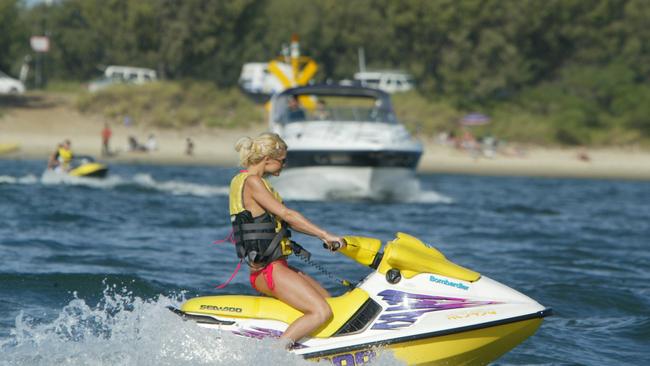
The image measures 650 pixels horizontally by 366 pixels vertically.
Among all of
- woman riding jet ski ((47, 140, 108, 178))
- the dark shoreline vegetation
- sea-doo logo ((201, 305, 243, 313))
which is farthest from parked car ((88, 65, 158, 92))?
sea-doo logo ((201, 305, 243, 313))

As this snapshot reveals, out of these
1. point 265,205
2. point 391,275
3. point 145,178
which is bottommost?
point 145,178

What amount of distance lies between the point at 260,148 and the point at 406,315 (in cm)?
138

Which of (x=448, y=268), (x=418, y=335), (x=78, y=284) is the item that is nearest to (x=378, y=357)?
(x=418, y=335)

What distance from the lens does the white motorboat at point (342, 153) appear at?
20.8 metres

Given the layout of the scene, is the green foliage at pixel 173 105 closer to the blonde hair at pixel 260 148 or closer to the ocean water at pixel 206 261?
the ocean water at pixel 206 261

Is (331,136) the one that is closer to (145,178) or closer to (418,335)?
(145,178)

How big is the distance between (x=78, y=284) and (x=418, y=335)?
4891 mm

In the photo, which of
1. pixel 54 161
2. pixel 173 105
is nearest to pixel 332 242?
pixel 54 161

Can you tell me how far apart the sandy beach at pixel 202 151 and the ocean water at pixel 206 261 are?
951 centimetres

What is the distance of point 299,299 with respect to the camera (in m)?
6.37

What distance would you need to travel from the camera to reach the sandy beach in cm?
3519

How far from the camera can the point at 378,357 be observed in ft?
20.7

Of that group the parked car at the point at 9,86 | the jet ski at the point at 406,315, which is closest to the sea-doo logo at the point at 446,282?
the jet ski at the point at 406,315

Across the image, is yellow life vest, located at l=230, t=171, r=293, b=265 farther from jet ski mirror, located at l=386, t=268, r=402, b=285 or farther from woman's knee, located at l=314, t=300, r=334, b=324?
jet ski mirror, located at l=386, t=268, r=402, b=285
